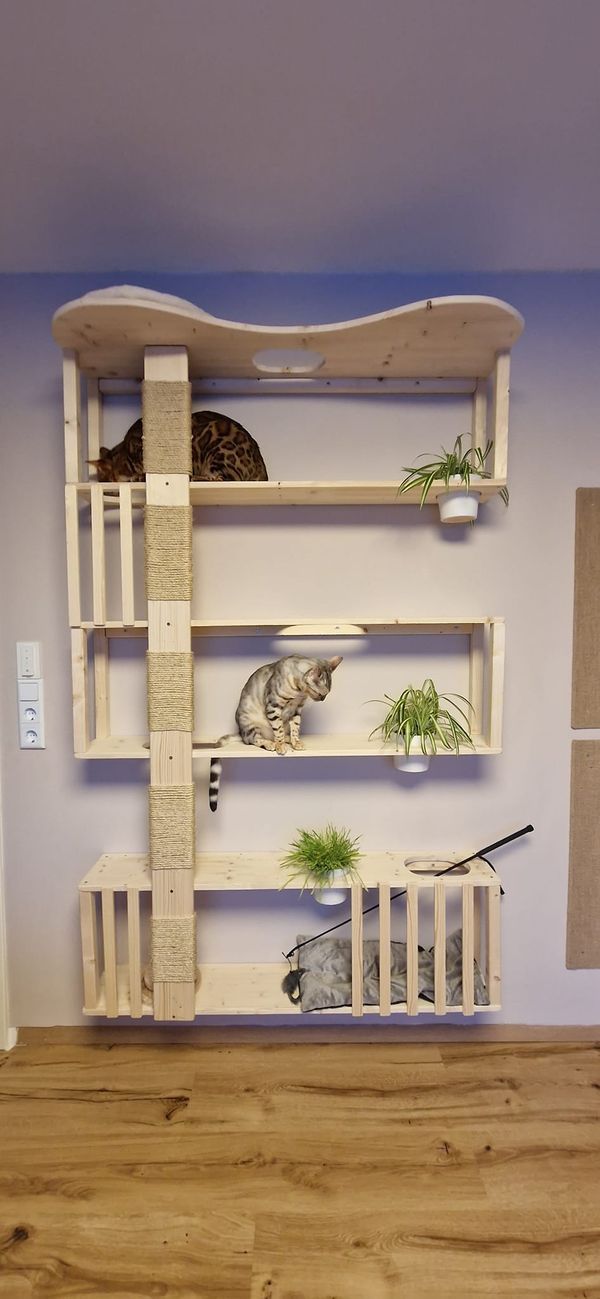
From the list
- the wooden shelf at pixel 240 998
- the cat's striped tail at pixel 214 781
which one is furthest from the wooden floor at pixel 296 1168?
the cat's striped tail at pixel 214 781

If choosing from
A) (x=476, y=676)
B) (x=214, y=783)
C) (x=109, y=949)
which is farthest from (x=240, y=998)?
(x=476, y=676)

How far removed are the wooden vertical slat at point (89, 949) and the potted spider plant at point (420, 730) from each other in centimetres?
89

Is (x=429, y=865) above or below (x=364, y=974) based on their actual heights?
above

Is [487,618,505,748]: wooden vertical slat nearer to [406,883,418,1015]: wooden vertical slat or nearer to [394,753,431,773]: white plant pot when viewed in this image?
[394,753,431,773]: white plant pot

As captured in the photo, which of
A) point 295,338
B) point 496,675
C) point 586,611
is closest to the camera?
Answer: point 295,338

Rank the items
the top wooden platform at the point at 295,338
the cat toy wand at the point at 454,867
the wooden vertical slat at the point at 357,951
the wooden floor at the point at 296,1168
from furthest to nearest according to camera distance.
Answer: the cat toy wand at the point at 454,867 < the wooden vertical slat at the point at 357,951 < the top wooden platform at the point at 295,338 < the wooden floor at the point at 296,1168

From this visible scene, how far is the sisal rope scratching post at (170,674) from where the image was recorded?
4.83 ft

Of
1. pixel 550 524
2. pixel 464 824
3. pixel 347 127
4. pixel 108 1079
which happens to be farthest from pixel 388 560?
pixel 108 1079

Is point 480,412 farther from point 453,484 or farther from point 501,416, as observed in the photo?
point 453,484

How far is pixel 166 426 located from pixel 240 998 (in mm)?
1500

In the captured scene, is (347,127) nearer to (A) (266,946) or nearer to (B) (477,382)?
(B) (477,382)

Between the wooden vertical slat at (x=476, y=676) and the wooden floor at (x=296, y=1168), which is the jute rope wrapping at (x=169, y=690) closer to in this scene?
the wooden vertical slat at (x=476, y=676)

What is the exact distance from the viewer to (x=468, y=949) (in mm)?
1590

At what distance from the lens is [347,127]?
1244 millimetres
